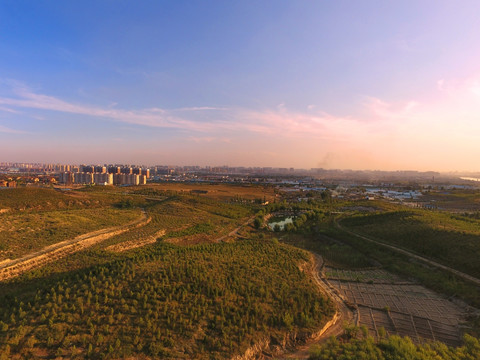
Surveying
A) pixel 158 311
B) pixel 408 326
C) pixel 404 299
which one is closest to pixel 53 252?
pixel 158 311

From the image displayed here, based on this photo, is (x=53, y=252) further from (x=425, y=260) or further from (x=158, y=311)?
(x=425, y=260)

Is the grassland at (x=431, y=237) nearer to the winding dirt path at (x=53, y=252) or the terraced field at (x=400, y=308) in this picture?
the terraced field at (x=400, y=308)

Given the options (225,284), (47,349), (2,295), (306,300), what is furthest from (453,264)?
(2,295)

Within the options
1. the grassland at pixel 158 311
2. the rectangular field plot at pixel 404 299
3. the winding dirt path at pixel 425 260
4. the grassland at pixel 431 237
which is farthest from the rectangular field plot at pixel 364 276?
the grassland at pixel 431 237

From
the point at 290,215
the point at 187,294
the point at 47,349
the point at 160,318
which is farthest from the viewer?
the point at 290,215

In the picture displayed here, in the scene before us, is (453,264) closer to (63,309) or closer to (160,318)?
(160,318)

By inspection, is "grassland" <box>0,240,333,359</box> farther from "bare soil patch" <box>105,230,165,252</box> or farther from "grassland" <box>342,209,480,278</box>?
"grassland" <box>342,209,480,278</box>

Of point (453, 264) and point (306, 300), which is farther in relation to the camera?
point (453, 264)
